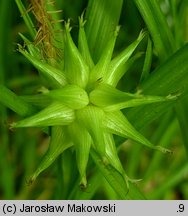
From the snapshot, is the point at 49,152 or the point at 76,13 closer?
the point at 49,152

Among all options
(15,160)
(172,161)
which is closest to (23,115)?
(15,160)

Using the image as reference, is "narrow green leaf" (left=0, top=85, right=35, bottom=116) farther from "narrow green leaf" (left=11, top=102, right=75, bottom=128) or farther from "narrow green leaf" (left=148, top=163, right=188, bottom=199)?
"narrow green leaf" (left=148, top=163, right=188, bottom=199)

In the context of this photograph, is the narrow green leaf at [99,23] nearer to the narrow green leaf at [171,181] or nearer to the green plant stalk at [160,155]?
the green plant stalk at [160,155]

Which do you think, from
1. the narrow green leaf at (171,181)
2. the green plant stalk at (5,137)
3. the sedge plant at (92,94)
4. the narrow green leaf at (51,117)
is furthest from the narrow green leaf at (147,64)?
the narrow green leaf at (171,181)

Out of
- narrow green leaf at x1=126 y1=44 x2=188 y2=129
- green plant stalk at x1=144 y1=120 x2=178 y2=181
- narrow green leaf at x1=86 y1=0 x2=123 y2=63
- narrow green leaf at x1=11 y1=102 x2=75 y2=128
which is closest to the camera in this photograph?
narrow green leaf at x1=11 y1=102 x2=75 y2=128

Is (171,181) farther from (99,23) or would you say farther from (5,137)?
(99,23)

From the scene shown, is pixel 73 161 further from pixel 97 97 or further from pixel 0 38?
pixel 0 38

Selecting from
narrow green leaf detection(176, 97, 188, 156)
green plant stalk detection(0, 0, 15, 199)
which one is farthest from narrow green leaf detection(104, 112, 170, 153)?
green plant stalk detection(0, 0, 15, 199)
